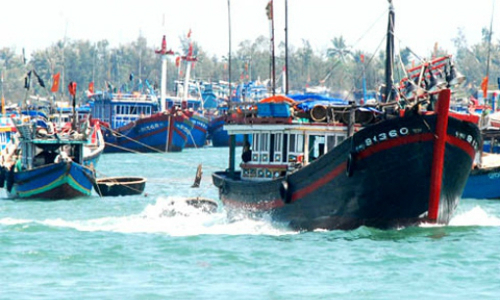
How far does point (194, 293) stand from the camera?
20234mm

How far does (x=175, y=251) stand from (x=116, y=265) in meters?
2.07

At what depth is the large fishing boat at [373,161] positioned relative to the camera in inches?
986

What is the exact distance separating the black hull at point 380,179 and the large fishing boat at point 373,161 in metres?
0.02

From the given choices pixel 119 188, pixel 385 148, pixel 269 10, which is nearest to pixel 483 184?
pixel 269 10

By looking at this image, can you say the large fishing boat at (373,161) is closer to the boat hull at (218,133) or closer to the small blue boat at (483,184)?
the small blue boat at (483,184)

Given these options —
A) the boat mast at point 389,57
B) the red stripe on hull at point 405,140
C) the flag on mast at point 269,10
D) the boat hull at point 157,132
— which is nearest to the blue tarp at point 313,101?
the boat mast at point 389,57

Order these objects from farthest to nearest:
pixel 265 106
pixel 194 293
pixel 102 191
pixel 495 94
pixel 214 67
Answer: pixel 214 67 < pixel 495 94 < pixel 102 191 < pixel 265 106 < pixel 194 293

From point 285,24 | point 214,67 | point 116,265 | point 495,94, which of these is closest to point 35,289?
point 116,265

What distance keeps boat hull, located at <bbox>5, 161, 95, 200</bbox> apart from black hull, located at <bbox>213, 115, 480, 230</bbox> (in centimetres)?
1645

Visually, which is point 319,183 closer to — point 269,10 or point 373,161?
point 373,161

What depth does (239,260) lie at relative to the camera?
78.1ft

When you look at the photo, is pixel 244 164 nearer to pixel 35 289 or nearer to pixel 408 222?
pixel 408 222

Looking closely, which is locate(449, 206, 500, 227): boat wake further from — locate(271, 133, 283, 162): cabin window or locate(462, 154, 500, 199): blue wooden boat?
locate(462, 154, 500, 199): blue wooden boat

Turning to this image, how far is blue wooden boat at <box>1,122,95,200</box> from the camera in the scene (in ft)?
138
